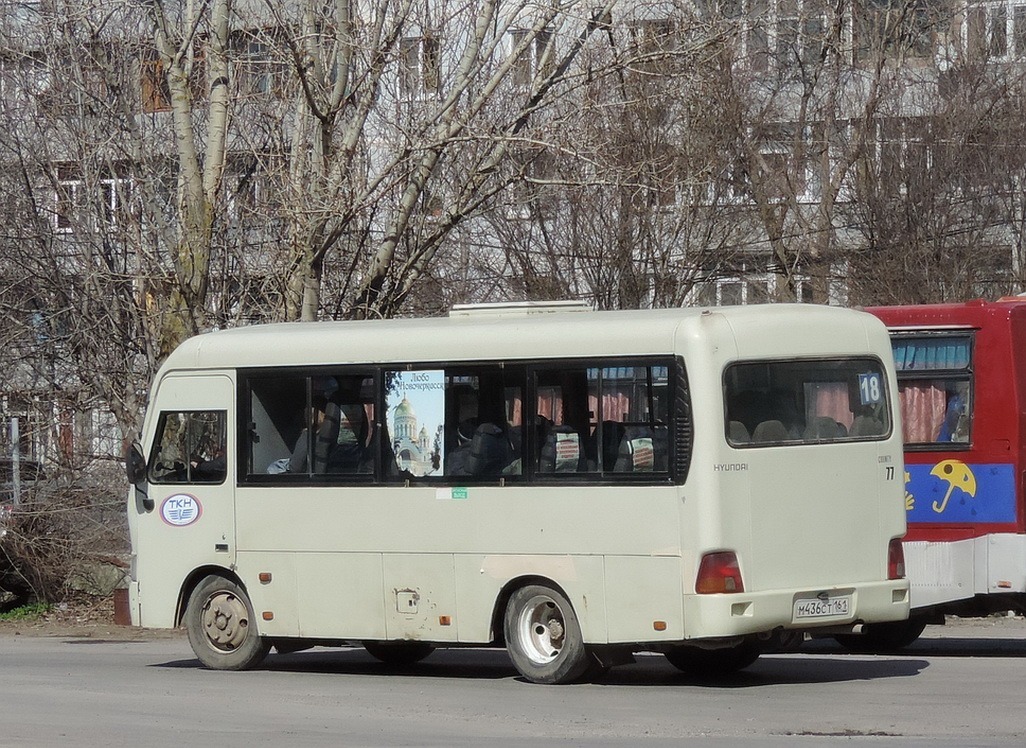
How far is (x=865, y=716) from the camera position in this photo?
1038cm

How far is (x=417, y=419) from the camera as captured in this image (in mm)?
12930

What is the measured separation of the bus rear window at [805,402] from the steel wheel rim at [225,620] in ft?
14.5

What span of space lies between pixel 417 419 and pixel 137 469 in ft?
8.50

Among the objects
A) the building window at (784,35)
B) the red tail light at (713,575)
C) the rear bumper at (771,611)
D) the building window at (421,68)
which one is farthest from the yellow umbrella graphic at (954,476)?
the building window at (784,35)

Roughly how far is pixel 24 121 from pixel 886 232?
1254 cm

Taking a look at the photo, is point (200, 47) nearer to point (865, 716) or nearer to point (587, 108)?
point (587, 108)

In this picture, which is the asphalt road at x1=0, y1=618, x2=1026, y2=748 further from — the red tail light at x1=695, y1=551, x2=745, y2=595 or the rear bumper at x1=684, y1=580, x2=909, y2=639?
the red tail light at x1=695, y1=551, x2=745, y2=595

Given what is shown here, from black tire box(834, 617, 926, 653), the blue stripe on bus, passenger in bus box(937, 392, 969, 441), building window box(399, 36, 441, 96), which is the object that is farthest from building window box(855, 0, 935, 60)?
the blue stripe on bus

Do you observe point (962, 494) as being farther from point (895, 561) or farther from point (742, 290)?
point (742, 290)

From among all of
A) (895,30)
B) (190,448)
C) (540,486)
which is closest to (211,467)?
(190,448)

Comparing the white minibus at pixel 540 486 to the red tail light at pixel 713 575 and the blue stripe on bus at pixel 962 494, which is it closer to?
the red tail light at pixel 713 575

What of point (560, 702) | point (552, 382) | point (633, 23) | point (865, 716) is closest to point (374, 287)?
point (633, 23)

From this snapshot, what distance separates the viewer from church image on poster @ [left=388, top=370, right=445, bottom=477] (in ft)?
42.1

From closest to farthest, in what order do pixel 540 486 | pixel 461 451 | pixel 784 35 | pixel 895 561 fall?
1. pixel 540 486
2. pixel 895 561
3. pixel 461 451
4. pixel 784 35
